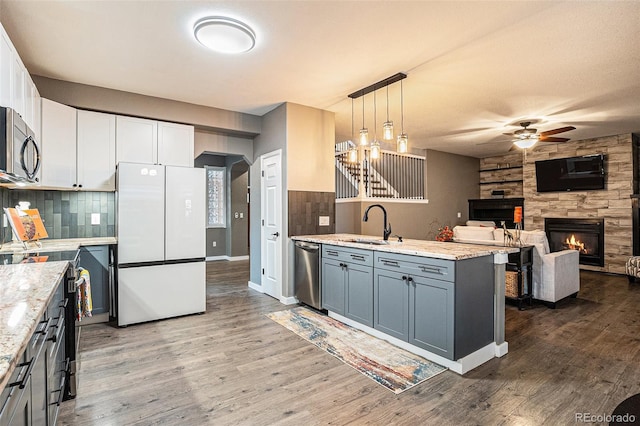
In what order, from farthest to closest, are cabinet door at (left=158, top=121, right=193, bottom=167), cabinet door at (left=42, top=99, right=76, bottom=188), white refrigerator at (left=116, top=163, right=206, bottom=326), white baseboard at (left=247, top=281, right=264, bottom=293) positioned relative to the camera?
white baseboard at (left=247, top=281, right=264, bottom=293) < cabinet door at (left=158, top=121, right=193, bottom=167) < white refrigerator at (left=116, top=163, right=206, bottom=326) < cabinet door at (left=42, top=99, right=76, bottom=188)

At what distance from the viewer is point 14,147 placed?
2.05m

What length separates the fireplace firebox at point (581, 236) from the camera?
Answer: 6750 millimetres

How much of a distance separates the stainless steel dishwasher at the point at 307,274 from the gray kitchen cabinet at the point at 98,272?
2.21 metres

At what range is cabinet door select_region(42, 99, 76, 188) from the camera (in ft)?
11.3

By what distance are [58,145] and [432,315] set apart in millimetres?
4130

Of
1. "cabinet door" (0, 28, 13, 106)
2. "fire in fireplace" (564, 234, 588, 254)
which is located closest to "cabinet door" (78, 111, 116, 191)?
"cabinet door" (0, 28, 13, 106)

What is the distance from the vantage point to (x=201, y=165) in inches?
317

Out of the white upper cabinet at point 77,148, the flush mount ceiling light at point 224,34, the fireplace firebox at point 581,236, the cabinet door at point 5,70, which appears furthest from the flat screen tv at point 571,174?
the cabinet door at point 5,70

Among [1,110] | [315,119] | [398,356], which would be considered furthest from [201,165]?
[398,356]

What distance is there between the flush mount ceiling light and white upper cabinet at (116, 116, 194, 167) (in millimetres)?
1797

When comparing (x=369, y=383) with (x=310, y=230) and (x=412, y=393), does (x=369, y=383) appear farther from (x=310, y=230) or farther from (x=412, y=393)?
(x=310, y=230)

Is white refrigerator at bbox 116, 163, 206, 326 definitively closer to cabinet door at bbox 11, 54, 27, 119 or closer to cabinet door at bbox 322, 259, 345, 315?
cabinet door at bbox 11, 54, 27, 119

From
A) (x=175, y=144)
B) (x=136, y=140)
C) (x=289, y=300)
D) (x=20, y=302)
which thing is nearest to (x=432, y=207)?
(x=289, y=300)

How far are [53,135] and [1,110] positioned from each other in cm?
183
